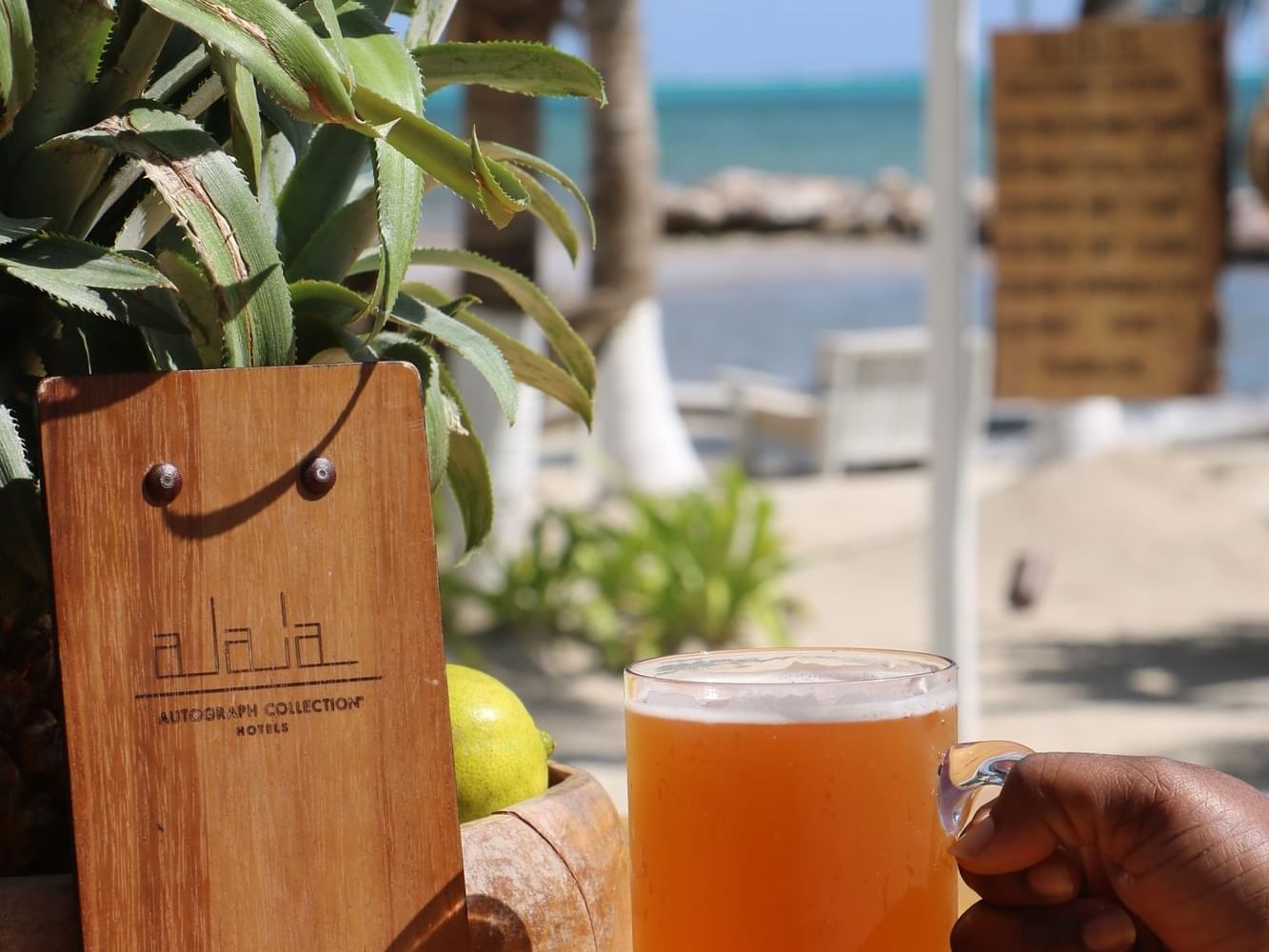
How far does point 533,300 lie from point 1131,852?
58cm

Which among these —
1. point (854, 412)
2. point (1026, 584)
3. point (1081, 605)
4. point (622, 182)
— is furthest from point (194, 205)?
point (854, 412)

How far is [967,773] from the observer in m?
0.95

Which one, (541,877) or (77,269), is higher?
(77,269)

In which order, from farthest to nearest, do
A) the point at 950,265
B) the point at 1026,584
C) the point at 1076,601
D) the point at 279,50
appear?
1. the point at 1076,601
2. the point at 1026,584
3. the point at 950,265
4. the point at 279,50

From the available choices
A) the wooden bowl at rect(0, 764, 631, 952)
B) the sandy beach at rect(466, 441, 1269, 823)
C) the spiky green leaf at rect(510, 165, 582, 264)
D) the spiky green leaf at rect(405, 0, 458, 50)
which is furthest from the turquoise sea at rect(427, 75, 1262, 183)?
the wooden bowl at rect(0, 764, 631, 952)

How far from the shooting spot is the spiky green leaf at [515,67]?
1.02 meters

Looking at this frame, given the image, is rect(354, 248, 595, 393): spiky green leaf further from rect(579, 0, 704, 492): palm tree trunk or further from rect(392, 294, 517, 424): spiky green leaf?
rect(579, 0, 704, 492): palm tree trunk

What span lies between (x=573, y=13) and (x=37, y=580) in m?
5.89

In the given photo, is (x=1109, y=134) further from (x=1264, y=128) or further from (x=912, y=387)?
(x=912, y=387)

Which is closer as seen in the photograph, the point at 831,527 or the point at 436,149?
the point at 436,149

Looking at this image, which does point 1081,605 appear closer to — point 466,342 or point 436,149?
point 466,342

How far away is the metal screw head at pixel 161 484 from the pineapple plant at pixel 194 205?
0.25ft

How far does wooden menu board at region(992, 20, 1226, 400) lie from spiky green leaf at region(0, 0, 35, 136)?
425 centimetres

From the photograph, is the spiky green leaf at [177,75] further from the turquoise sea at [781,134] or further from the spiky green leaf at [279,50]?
the turquoise sea at [781,134]
